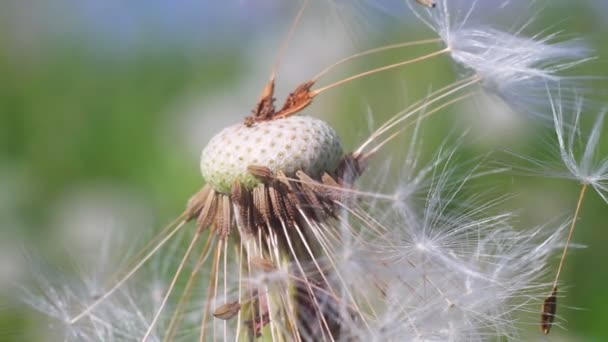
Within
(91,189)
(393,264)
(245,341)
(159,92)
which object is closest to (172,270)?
(245,341)

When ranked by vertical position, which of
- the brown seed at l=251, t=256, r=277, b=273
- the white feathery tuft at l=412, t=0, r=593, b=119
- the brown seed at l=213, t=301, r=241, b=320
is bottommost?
the brown seed at l=213, t=301, r=241, b=320

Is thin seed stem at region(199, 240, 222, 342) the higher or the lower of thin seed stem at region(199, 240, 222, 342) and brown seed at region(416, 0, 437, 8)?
the lower

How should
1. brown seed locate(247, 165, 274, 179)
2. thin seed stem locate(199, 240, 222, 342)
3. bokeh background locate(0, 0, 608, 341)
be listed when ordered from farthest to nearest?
bokeh background locate(0, 0, 608, 341) → thin seed stem locate(199, 240, 222, 342) → brown seed locate(247, 165, 274, 179)

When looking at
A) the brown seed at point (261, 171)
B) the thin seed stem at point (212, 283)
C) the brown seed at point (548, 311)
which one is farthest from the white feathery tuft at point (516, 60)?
the thin seed stem at point (212, 283)

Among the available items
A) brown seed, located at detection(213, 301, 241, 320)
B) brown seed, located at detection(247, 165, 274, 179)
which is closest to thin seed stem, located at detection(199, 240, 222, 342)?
brown seed, located at detection(213, 301, 241, 320)

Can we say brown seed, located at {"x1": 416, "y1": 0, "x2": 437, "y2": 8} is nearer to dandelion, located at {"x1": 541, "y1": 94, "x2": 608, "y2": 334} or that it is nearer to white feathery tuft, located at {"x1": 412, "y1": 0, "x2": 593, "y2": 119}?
white feathery tuft, located at {"x1": 412, "y1": 0, "x2": 593, "y2": 119}

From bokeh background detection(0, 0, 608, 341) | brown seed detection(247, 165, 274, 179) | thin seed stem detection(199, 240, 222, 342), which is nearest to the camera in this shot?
brown seed detection(247, 165, 274, 179)

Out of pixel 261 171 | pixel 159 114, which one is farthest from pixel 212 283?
pixel 159 114

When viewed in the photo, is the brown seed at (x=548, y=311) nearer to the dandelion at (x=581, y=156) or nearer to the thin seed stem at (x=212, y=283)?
the dandelion at (x=581, y=156)
